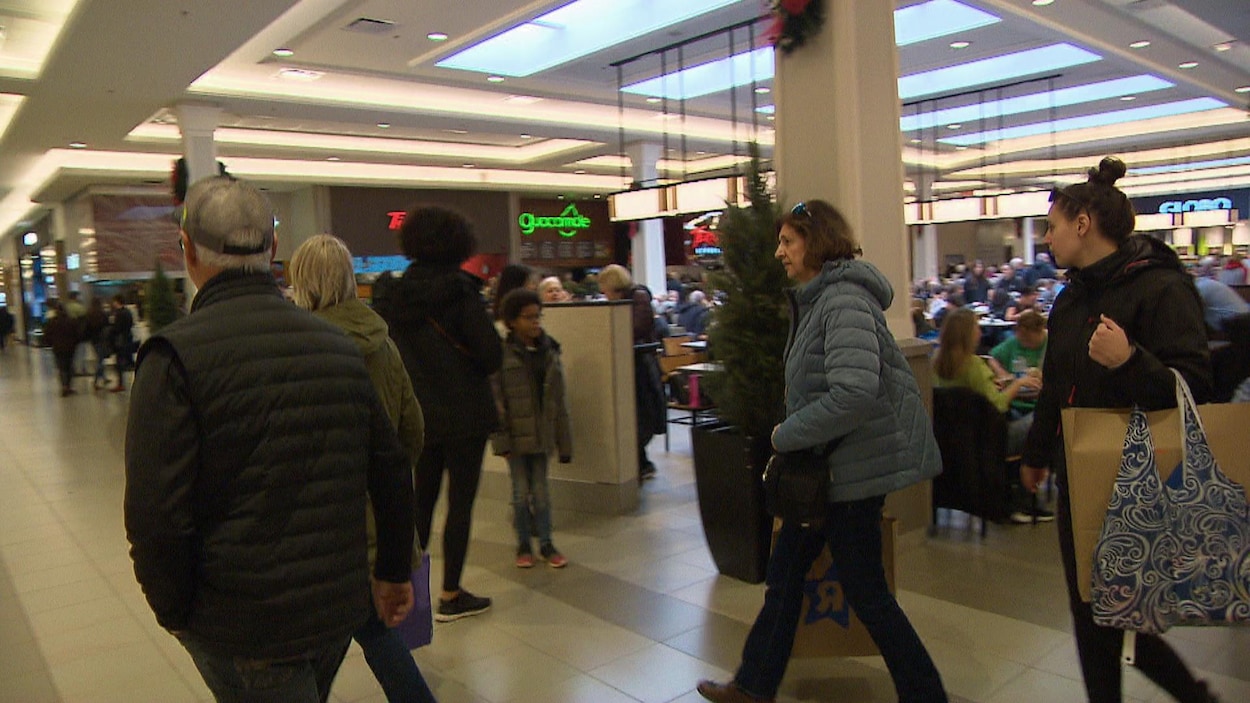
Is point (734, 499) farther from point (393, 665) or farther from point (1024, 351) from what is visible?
point (1024, 351)

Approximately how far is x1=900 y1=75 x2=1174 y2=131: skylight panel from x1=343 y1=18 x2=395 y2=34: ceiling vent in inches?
331

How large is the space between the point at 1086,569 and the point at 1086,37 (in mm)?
7834

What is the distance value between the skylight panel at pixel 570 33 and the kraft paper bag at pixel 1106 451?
6.19 metres

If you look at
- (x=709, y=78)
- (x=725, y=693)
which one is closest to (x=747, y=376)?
(x=725, y=693)

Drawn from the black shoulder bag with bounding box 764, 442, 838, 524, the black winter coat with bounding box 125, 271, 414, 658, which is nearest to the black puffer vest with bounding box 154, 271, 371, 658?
the black winter coat with bounding box 125, 271, 414, 658

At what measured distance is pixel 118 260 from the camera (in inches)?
656

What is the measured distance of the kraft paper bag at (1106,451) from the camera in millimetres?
1896

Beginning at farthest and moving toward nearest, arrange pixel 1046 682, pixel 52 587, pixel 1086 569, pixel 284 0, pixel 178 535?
pixel 284 0, pixel 52 587, pixel 1046 682, pixel 1086 569, pixel 178 535

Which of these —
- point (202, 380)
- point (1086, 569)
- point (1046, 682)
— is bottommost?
point (1046, 682)

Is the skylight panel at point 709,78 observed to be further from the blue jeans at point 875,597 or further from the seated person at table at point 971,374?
the blue jeans at point 875,597

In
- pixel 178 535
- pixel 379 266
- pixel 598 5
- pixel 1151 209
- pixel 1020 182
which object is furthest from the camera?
pixel 1151 209


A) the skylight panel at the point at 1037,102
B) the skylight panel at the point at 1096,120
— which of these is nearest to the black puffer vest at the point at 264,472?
the skylight panel at the point at 1037,102

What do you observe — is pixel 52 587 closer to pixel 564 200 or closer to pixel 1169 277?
pixel 1169 277

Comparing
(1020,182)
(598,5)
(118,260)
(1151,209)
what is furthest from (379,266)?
(1151,209)
